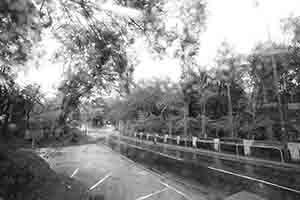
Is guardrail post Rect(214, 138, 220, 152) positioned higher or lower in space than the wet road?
higher

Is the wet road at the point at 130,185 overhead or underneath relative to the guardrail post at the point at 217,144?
underneath

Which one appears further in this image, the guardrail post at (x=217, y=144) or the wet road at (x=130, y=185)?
the guardrail post at (x=217, y=144)

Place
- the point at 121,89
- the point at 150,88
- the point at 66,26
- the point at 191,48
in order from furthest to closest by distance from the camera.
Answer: the point at 150,88 < the point at 121,89 < the point at 66,26 < the point at 191,48

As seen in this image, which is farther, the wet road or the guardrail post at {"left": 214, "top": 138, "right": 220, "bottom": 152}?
the guardrail post at {"left": 214, "top": 138, "right": 220, "bottom": 152}

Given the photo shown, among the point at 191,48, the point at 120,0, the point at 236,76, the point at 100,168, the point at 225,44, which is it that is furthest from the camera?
the point at 236,76

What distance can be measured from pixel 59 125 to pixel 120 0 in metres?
4.27

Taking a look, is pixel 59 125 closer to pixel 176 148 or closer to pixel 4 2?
pixel 4 2

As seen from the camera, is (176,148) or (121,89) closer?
(121,89)

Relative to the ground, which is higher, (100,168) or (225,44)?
(225,44)

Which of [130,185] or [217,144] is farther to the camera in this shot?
[217,144]

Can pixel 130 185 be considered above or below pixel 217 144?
below

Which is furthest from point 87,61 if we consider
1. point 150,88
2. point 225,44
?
point 150,88

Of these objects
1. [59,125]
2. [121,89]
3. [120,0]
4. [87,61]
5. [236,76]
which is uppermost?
[236,76]

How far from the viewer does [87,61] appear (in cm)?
426
